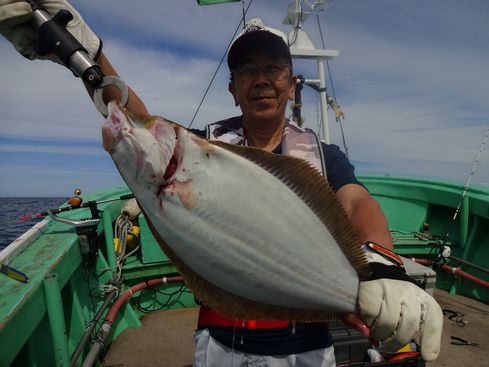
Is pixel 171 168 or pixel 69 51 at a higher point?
pixel 69 51

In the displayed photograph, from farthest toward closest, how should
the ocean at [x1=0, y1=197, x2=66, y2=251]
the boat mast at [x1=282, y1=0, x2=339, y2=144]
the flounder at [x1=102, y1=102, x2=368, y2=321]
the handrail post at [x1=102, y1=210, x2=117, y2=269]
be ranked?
the boat mast at [x1=282, y1=0, x2=339, y2=144] < the handrail post at [x1=102, y1=210, x2=117, y2=269] < the ocean at [x1=0, y1=197, x2=66, y2=251] < the flounder at [x1=102, y1=102, x2=368, y2=321]

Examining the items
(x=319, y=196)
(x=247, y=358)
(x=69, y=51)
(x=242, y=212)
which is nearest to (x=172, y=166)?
(x=242, y=212)

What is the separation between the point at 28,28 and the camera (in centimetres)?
169

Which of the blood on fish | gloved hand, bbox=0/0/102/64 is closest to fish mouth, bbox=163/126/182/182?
the blood on fish

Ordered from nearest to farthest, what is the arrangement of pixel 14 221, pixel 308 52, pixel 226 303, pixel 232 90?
1. pixel 226 303
2. pixel 232 90
3. pixel 14 221
4. pixel 308 52

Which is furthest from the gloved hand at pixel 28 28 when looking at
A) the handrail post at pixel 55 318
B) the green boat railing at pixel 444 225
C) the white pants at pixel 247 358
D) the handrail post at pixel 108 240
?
the green boat railing at pixel 444 225

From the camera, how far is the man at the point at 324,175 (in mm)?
1248

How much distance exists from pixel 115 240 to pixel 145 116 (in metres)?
3.60

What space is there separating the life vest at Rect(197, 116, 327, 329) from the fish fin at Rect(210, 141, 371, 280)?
436mm

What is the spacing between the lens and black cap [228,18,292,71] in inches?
78.8

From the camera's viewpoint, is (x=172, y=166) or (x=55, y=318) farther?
(x=55, y=318)

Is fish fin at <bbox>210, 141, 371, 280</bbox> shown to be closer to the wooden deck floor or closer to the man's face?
the man's face

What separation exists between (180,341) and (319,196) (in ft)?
11.3

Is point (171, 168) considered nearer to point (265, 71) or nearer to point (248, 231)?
point (248, 231)
